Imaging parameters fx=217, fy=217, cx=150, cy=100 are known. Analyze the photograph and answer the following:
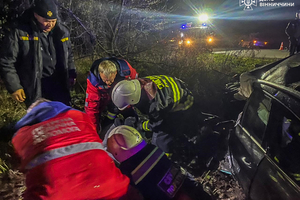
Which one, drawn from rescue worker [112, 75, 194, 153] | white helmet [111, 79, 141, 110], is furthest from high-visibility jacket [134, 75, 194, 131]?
white helmet [111, 79, 141, 110]

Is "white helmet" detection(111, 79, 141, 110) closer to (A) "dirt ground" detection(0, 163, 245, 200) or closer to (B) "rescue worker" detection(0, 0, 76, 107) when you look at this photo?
(B) "rescue worker" detection(0, 0, 76, 107)

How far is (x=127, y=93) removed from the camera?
2.51 meters

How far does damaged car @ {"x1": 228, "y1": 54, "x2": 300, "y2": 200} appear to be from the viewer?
1588 mm

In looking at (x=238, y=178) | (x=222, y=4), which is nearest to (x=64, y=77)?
(x=238, y=178)

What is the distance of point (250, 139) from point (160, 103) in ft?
3.63

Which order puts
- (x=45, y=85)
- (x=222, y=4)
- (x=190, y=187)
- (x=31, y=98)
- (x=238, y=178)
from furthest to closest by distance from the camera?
(x=222, y=4)
(x=45, y=85)
(x=31, y=98)
(x=238, y=178)
(x=190, y=187)

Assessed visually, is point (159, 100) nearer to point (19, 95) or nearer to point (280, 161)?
point (280, 161)

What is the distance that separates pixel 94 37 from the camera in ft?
18.7

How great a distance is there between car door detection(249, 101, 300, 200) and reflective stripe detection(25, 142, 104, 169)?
1378mm

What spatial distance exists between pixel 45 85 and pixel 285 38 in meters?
14.4

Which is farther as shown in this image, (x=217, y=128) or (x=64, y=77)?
(x=64, y=77)

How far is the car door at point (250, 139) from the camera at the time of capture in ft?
6.43

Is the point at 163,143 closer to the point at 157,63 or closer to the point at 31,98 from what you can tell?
the point at 31,98

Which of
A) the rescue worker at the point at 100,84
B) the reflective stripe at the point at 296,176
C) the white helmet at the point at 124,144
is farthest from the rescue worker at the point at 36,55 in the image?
the reflective stripe at the point at 296,176
